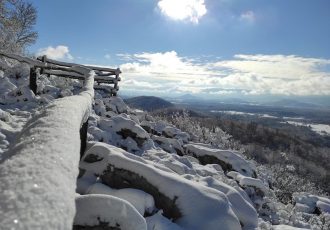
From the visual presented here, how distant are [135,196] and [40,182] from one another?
4225mm

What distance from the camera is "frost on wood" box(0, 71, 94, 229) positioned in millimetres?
1472

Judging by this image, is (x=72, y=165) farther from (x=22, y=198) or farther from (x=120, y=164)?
(x=120, y=164)

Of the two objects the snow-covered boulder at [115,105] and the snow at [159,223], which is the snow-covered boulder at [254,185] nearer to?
the snow at [159,223]

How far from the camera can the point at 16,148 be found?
2.36 meters

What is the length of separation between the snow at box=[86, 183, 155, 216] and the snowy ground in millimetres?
16

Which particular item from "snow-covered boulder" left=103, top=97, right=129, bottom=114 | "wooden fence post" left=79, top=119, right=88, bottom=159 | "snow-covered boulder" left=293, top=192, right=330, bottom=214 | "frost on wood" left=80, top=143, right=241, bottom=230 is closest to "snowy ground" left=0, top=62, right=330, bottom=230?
"frost on wood" left=80, top=143, right=241, bottom=230

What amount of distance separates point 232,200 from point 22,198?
6.78 metres

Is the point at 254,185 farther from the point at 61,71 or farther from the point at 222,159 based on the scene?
the point at 61,71

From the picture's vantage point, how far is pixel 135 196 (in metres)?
5.87

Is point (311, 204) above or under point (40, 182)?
under

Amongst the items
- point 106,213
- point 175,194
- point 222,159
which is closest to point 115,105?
point 222,159

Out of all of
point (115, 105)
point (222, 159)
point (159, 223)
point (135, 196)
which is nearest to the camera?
point (159, 223)

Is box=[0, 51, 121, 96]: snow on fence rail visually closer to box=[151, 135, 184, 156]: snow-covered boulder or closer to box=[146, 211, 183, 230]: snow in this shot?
box=[151, 135, 184, 156]: snow-covered boulder

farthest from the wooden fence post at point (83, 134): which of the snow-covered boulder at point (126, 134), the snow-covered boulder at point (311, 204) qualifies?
the snow-covered boulder at point (311, 204)
